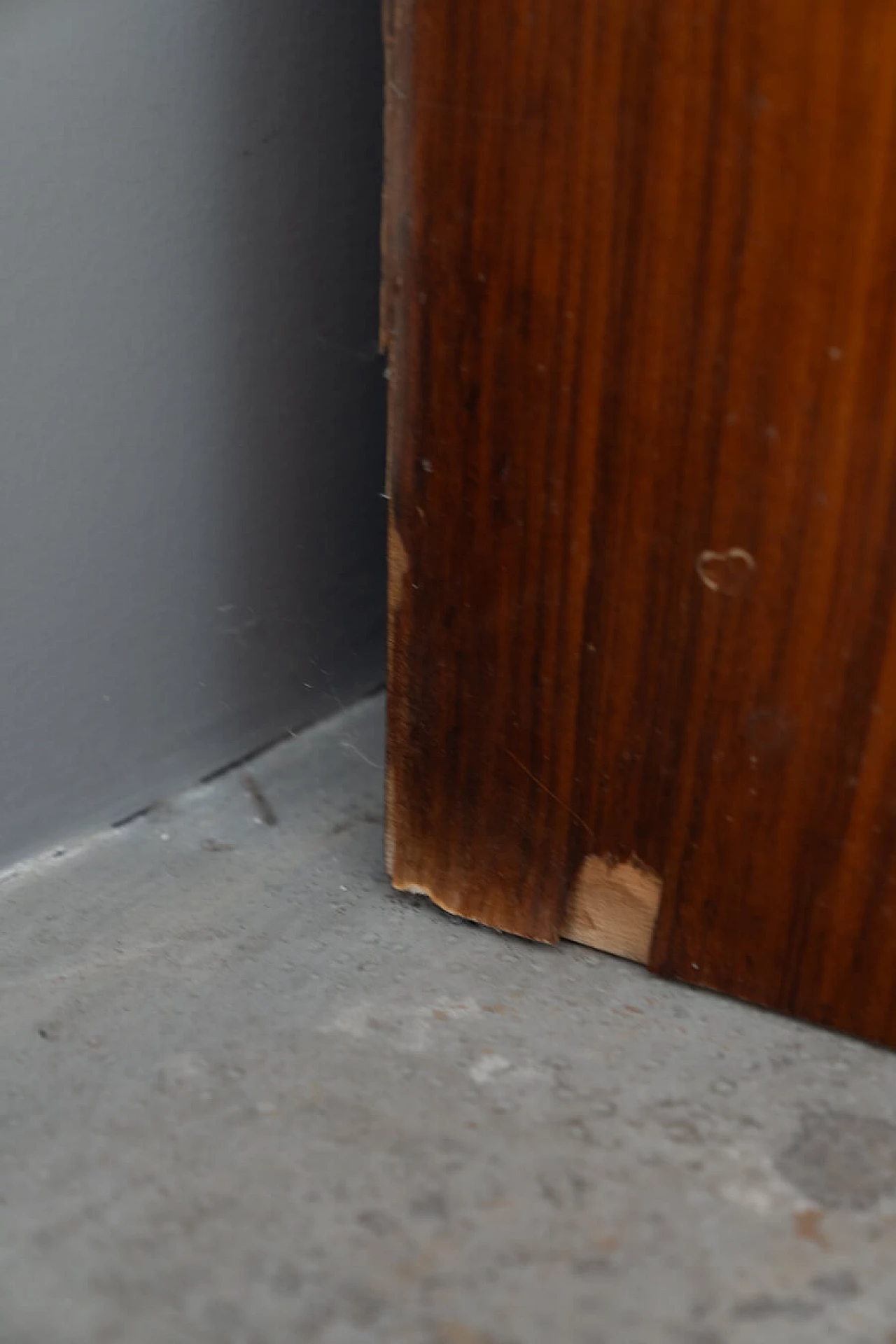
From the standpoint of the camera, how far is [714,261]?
0.81m

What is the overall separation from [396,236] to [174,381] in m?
0.31

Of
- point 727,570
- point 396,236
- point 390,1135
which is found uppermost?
point 396,236

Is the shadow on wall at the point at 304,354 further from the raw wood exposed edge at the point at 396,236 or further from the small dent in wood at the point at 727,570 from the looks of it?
the small dent in wood at the point at 727,570

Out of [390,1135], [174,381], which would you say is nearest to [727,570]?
[390,1135]

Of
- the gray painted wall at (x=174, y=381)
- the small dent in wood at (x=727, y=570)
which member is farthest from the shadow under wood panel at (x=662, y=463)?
the gray painted wall at (x=174, y=381)

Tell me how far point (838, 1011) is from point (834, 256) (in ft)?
1.69

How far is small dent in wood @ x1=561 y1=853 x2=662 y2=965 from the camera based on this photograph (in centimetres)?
97

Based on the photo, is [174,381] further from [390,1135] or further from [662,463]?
[390,1135]

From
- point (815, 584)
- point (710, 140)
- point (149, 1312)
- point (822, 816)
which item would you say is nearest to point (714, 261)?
point (710, 140)

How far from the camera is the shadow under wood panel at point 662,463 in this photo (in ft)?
2.56

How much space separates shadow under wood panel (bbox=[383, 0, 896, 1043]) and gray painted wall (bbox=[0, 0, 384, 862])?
27cm

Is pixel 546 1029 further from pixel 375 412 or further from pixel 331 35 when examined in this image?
pixel 331 35

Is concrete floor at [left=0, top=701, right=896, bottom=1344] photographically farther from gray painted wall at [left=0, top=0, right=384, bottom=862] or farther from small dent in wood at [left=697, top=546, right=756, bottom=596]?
small dent in wood at [left=697, top=546, right=756, bottom=596]

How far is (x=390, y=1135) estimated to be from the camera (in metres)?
0.83
